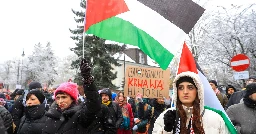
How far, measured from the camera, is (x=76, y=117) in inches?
160

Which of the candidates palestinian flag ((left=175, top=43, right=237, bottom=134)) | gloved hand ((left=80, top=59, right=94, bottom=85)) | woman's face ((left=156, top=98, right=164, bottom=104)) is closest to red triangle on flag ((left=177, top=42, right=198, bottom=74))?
palestinian flag ((left=175, top=43, right=237, bottom=134))

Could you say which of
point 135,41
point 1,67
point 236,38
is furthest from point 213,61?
point 1,67

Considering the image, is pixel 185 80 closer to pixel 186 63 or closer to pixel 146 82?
pixel 186 63

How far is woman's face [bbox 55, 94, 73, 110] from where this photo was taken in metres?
4.25

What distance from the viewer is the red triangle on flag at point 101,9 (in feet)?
15.5

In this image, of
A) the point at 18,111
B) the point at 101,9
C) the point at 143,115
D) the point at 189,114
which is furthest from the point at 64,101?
the point at 143,115

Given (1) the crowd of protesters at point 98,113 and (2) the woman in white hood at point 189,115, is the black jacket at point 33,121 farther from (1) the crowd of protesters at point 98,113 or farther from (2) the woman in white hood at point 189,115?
(2) the woman in white hood at point 189,115

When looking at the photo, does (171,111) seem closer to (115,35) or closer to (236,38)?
(115,35)

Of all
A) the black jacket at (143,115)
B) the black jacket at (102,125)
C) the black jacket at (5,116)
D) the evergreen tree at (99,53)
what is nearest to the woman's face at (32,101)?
the black jacket at (5,116)

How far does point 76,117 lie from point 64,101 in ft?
1.09

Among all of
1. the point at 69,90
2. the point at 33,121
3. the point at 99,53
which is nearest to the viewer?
the point at 69,90

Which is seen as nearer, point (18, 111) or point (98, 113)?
point (98, 113)

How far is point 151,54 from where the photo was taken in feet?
17.5

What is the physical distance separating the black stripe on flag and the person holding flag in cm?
158
